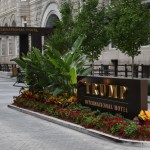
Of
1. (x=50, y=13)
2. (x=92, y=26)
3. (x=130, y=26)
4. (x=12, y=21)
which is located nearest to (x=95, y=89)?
(x=130, y=26)

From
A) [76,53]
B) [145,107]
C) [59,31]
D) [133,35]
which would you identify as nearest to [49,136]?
A: [145,107]

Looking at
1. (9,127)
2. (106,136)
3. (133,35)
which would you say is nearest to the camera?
(106,136)

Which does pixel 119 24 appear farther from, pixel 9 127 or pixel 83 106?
pixel 9 127

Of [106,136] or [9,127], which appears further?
[9,127]

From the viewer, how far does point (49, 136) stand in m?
13.6

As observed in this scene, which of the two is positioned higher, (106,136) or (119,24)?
(119,24)

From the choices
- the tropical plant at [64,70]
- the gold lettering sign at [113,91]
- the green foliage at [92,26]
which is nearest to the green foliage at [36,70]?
the tropical plant at [64,70]

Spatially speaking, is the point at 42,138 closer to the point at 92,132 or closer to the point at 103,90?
the point at 92,132

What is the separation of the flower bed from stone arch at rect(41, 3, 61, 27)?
107 ft

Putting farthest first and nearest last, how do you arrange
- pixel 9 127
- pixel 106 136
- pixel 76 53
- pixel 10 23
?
pixel 10 23 → pixel 76 53 → pixel 9 127 → pixel 106 136

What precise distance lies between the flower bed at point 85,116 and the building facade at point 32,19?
1765 cm

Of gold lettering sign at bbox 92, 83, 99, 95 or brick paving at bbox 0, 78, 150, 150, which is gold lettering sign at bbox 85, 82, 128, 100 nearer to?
gold lettering sign at bbox 92, 83, 99, 95

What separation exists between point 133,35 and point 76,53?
9509mm

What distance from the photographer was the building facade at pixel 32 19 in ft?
133
